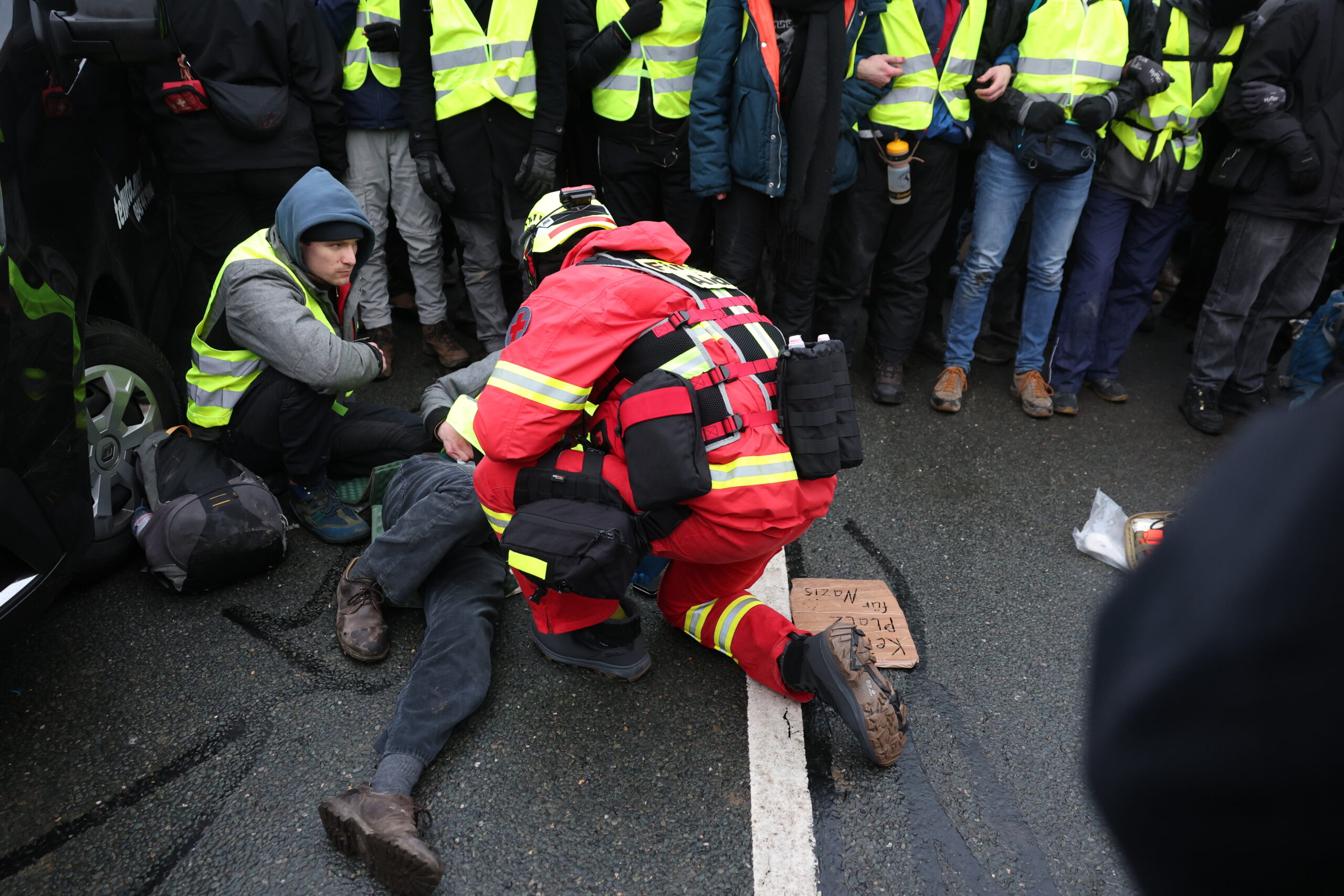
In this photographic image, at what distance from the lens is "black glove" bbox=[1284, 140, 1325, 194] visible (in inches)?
165

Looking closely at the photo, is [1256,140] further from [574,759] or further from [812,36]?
[574,759]

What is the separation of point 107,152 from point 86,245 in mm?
528

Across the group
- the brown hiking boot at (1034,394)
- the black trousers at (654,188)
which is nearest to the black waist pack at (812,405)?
the black trousers at (654,188)

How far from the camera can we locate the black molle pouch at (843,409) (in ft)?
7.80

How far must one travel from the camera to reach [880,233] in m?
4.67

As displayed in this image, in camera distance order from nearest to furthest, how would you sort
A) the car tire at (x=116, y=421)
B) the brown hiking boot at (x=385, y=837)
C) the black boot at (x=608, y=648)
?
the brown hiking boot at (x=385, y=837) → the black boot at (x=608, y=648) → the car tire at (x=116, y=421)

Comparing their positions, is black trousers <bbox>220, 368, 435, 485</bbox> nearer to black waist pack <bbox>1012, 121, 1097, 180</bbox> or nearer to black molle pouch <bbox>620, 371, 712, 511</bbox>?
black molle pouch <bbox>620, 371, 712, 511</bbox>

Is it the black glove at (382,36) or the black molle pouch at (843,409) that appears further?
the black glove at (382,36)

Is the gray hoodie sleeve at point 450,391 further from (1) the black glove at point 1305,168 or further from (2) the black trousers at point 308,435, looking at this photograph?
(1) the black glove at point 1305,168

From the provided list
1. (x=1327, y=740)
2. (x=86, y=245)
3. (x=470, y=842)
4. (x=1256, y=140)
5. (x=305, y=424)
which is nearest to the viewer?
(x=1327, y=740)

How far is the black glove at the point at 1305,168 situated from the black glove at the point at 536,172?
361cm

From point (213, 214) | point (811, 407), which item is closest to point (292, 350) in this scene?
point (213, 214)

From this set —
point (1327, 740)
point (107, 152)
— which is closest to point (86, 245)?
point (107, 152)

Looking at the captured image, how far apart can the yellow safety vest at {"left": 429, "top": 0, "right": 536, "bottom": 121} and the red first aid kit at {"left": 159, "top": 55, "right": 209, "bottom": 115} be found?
1044 millimetres
